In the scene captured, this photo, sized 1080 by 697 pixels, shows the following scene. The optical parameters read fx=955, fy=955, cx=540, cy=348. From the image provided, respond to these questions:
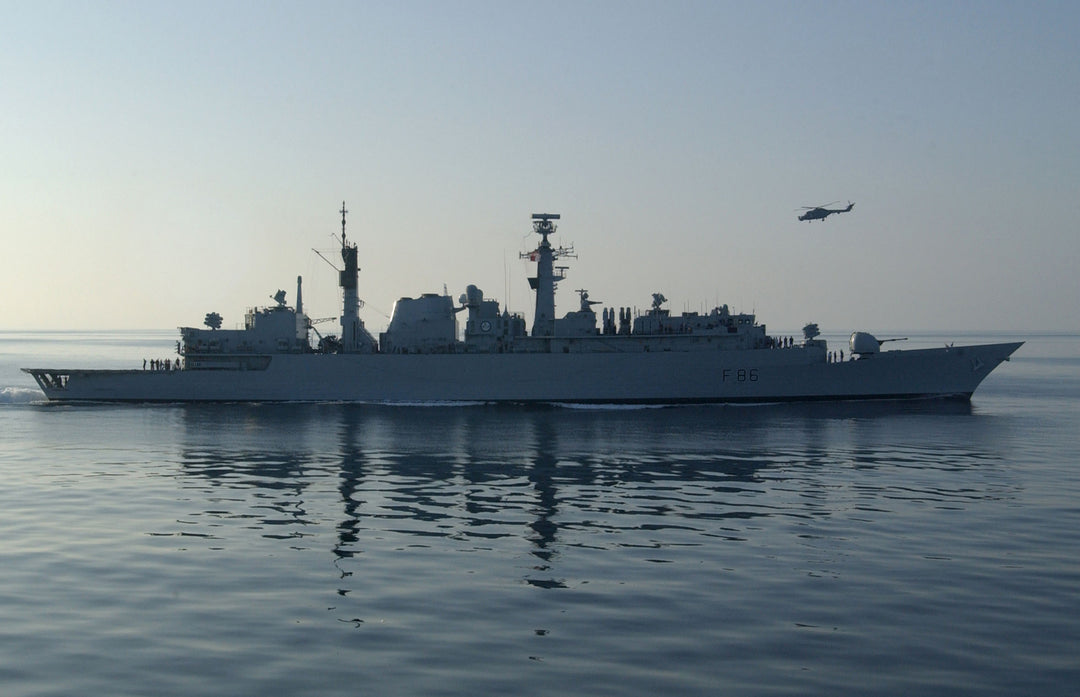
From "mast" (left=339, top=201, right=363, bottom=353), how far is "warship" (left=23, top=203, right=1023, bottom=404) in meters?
0.08

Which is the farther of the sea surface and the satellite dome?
the satellite dome

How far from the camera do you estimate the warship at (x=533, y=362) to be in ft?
151

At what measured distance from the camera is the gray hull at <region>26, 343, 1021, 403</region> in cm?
4591

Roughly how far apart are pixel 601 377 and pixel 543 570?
32443 millimetres

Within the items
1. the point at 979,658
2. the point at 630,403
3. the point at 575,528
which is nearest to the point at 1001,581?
the point at 979,658

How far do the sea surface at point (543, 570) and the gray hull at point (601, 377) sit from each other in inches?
610

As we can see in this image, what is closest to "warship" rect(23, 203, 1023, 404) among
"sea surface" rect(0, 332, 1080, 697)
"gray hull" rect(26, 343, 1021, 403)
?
"gray hull" rect(26, 343, 1021, 403)

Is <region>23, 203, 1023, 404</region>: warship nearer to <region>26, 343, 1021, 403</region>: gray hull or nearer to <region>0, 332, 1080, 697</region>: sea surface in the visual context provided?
<region>26, 343, 1021, 403</region>: gray hull

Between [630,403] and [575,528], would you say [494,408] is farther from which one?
[575,528]

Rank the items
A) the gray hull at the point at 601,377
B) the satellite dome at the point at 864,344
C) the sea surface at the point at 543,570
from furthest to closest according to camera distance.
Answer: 1. the satellite dome at the point at 864,344
2. the gray hull at the point at 601,377
3. the sea surface at the point at 543,570

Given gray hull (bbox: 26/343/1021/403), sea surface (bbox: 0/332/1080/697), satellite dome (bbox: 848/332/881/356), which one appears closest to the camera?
sea surface (bbox: 0/332/1080/697)

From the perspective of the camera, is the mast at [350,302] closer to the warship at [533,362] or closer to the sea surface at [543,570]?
the warship at [533,362]

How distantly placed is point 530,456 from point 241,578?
50.4 ft

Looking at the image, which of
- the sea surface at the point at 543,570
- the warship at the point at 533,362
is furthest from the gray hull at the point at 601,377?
the sea surface at the point at 543,570
